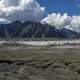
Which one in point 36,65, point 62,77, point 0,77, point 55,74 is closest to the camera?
point 0,77

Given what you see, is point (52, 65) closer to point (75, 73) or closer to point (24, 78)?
point (75, 73)

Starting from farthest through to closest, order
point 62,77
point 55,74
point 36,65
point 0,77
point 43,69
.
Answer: point 36,65
point 43,69
point 55,74
point 62,77
point 0,77

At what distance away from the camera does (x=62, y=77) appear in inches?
1332

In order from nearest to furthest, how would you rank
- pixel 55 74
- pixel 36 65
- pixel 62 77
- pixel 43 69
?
pixel 62 77 → pixel 55 74 → pixel 43 69 → pixel 36 65

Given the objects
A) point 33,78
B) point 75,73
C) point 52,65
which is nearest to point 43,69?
point 52,65

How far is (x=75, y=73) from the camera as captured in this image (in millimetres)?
37250

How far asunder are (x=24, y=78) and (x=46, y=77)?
3001 mm

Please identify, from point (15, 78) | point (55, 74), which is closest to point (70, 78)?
point (55, 74)

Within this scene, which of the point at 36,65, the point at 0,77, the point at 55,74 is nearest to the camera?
the point at 0,77

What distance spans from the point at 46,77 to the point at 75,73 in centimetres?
484

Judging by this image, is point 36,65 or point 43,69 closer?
point 43,69

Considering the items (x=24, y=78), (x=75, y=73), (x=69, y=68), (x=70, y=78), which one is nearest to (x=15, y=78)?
(x=24, y=78)

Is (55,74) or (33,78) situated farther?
(55,74)

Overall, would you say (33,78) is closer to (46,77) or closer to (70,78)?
(46,77)
